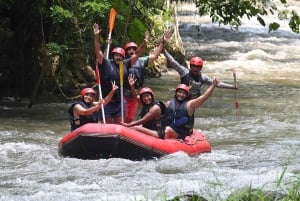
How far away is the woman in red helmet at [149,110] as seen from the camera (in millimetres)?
9102

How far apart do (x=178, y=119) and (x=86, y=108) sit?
1.14 metres

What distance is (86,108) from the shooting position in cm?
917

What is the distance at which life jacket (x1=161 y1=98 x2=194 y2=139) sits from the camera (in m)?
9.25

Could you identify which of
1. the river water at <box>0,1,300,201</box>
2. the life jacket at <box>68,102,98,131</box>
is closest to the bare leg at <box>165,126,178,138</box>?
the river water at <box>0,1,300,201</box>

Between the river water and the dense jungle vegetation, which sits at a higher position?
the dense jungle vegetation

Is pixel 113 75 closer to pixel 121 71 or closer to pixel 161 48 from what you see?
pixel 121 71

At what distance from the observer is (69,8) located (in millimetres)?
12133

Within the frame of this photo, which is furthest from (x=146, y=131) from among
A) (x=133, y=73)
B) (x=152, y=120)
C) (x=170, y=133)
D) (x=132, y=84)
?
(x=133, y=73)

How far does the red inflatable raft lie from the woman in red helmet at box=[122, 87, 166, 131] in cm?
28

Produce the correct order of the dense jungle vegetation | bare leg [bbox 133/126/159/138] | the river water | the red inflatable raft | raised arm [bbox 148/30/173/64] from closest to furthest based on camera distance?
the river water
the red inflatable raft
bare leg [bbox 133/126/159/138]
raised arm [bbox 148/30/173/64]
the dense jungle vegetation

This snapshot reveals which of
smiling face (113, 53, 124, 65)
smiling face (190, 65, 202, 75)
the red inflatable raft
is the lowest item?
the red inflatable raft

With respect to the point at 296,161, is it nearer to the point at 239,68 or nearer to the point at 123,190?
the point at 123,190

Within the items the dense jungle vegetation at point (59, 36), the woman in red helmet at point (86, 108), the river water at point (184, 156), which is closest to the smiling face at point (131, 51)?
the woman in red helmet at point (86, 108)

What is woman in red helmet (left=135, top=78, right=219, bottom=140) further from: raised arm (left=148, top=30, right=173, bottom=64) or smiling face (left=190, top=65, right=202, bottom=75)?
raised arm (left=148, top=30, right=173, bottom=64)
